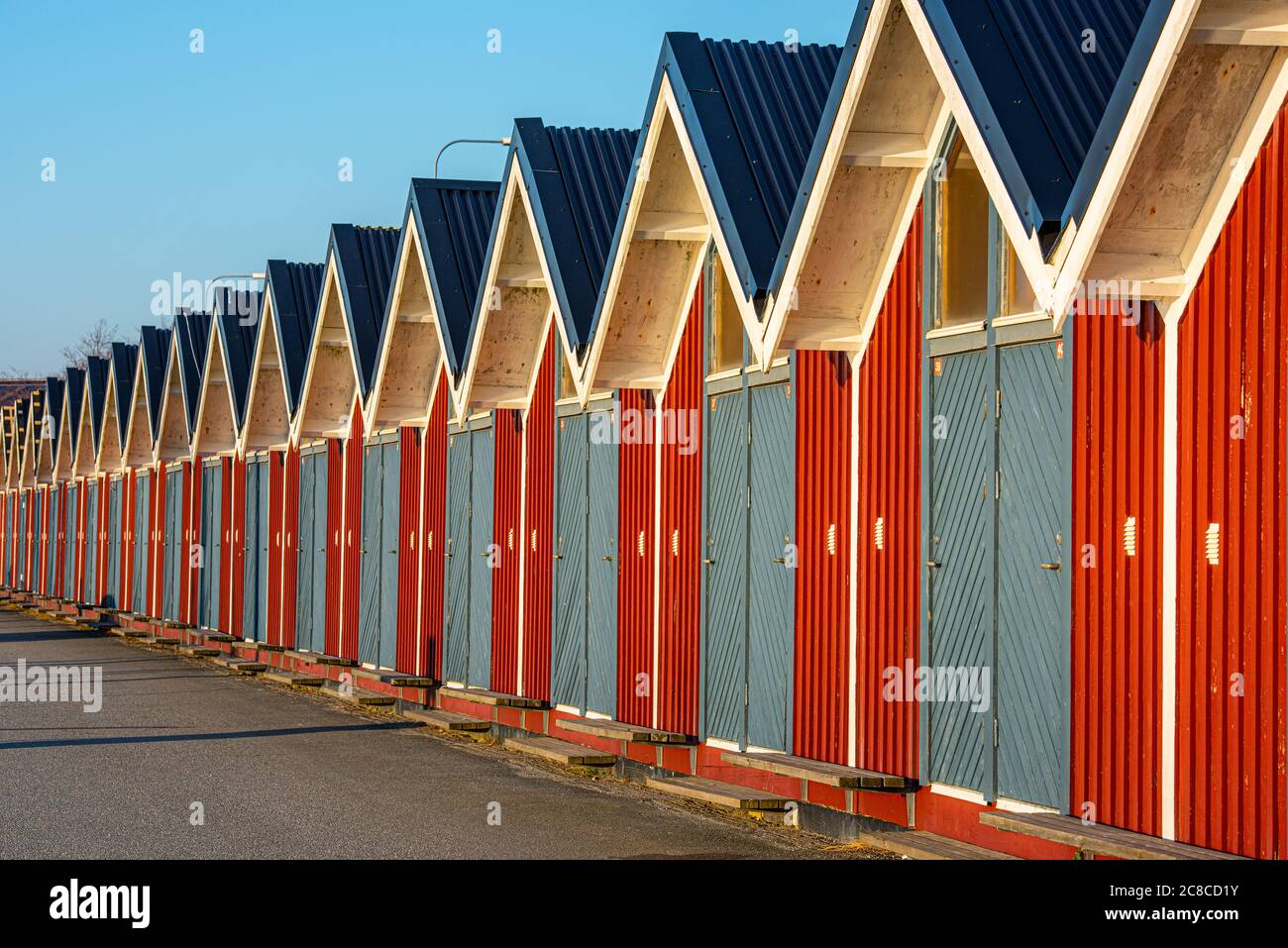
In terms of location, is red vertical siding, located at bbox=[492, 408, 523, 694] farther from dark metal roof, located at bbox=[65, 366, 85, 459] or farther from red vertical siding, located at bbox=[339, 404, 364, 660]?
dark metal roof, located at bbox=[65, 366, 85, 459]

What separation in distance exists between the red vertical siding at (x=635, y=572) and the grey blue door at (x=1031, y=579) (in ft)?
20.0

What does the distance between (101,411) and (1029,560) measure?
39532 mm

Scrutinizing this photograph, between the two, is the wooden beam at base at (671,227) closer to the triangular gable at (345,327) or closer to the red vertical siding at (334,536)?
the triangular gable at (345,327)

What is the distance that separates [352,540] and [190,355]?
1210 cm

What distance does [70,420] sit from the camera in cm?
4938

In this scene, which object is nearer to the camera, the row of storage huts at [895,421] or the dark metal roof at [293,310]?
the row of storage huts at [895,421]

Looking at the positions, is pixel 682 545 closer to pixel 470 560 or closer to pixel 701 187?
pixel 701 187

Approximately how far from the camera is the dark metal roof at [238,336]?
32125mm

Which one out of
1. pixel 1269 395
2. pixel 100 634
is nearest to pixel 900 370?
pixel 1269 395

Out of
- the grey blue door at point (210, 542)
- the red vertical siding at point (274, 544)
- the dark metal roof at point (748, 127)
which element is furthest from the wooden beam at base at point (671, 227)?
the grey blue door at point (210, 542)

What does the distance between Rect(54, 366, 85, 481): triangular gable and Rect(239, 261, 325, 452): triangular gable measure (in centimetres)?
1786

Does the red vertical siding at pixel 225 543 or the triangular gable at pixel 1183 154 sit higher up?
the triangular gable at pixel 1183 154
